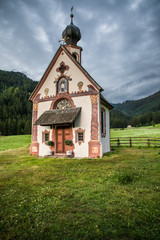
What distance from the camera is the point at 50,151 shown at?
51.2 ft

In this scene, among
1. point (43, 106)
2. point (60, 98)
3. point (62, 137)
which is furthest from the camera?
point (43, 106)

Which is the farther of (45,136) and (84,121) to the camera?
(45,136)

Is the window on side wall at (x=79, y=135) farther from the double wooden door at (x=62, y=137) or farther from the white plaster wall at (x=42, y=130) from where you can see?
the white plaster wall at (x=42, y=130)

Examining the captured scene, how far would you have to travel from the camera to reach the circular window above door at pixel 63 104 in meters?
16.6

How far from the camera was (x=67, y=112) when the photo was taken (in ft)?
50.8

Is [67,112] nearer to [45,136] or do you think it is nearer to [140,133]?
[45,136]

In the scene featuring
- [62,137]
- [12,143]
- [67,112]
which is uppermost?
[67,112]

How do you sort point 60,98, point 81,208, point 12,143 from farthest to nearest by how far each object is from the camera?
point 12,143
point 60,98
point 81,208

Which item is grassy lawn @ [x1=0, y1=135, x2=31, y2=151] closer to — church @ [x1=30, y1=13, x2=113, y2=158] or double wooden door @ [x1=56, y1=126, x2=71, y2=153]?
church @ [x1=30, y1=13, x2=113, y2=158]

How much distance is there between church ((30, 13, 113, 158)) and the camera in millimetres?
14695

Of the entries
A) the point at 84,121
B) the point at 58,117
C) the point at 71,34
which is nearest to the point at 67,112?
the point at 58,117

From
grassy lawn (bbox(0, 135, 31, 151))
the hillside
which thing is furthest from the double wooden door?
the hillside

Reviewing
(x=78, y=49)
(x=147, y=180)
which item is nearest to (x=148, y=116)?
(x=78, y=49)

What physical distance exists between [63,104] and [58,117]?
223 centimetres
